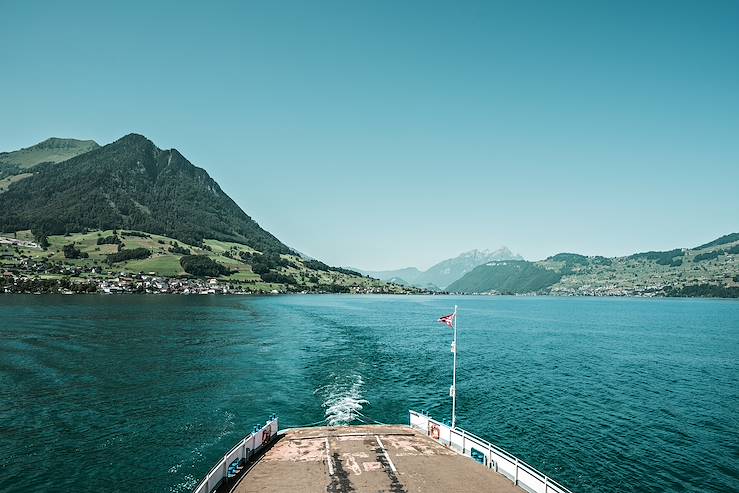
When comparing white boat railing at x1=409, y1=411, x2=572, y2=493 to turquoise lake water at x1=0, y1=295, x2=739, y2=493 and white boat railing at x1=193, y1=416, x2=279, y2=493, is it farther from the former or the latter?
white boat railing at x1=193, y1=416, x2=279, y2=493

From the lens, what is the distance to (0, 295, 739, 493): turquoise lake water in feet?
124

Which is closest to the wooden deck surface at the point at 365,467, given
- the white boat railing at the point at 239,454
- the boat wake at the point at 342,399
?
the white boat railing at the point at 239,454

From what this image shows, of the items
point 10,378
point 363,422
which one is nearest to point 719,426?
point 363,422

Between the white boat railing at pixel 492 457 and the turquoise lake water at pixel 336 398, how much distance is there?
9.84 metres

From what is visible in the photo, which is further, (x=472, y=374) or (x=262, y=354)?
A: (x=262, y=354)

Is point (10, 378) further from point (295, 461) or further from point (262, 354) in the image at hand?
point (295, 461)

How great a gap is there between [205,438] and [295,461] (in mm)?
18103

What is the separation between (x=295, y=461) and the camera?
30469mm

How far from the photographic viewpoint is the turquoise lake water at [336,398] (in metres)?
37.9

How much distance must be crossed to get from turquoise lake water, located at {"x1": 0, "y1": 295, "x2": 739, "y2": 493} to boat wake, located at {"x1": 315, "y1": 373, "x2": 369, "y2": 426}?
1.39 feet

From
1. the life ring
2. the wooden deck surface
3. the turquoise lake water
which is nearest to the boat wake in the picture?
the turquoise lake water

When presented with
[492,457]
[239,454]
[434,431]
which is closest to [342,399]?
[434,431]

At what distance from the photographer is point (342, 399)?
5803cm

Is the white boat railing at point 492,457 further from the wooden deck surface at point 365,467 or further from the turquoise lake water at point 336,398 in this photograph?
the turquoise lake water at point 336,398
